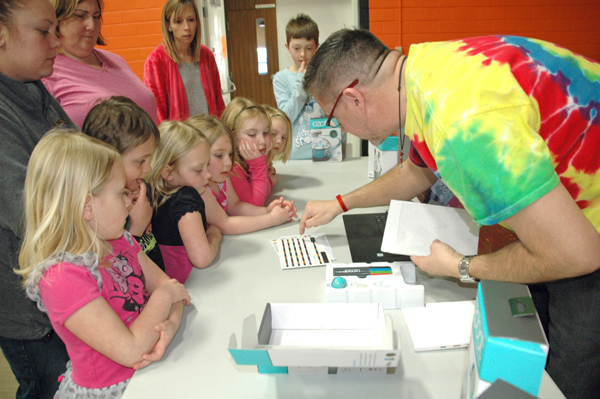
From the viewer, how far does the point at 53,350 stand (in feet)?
3.70

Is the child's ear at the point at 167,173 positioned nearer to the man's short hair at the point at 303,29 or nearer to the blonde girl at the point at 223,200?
the blonde girl at the point at 223,200

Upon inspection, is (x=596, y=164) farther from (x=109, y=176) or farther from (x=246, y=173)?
(x=246, y=173)

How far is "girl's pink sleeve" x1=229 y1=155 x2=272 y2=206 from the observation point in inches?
75.1

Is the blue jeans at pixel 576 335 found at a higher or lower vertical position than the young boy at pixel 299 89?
lower

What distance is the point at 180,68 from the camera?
250 centimetres

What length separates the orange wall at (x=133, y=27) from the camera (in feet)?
12.6

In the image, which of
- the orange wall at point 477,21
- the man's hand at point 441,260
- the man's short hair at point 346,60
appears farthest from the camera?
the orange wall at point 477,21

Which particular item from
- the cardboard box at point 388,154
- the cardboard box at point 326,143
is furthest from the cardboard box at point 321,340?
the cardboard box at point 326,143

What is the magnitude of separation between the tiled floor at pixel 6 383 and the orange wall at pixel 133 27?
115 inches

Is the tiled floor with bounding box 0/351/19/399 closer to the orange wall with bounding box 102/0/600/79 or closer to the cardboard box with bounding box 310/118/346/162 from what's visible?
the cardboard box with bounding box 310/118/346/162

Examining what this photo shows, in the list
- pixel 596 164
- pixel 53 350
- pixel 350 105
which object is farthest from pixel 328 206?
pixel 53 350

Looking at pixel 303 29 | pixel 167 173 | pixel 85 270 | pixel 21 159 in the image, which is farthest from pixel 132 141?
pixel 303 29

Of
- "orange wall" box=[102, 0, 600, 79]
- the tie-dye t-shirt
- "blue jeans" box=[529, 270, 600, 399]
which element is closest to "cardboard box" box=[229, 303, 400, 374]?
the tie-dye t-shirt

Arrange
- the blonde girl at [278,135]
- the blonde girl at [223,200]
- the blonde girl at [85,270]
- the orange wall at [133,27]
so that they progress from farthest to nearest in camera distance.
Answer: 1. the orange wall at [133,27]
2. the blonde girl at [278,135]
3. the blonde girl at [223,200]
4. the blonde girl at [85,270]
